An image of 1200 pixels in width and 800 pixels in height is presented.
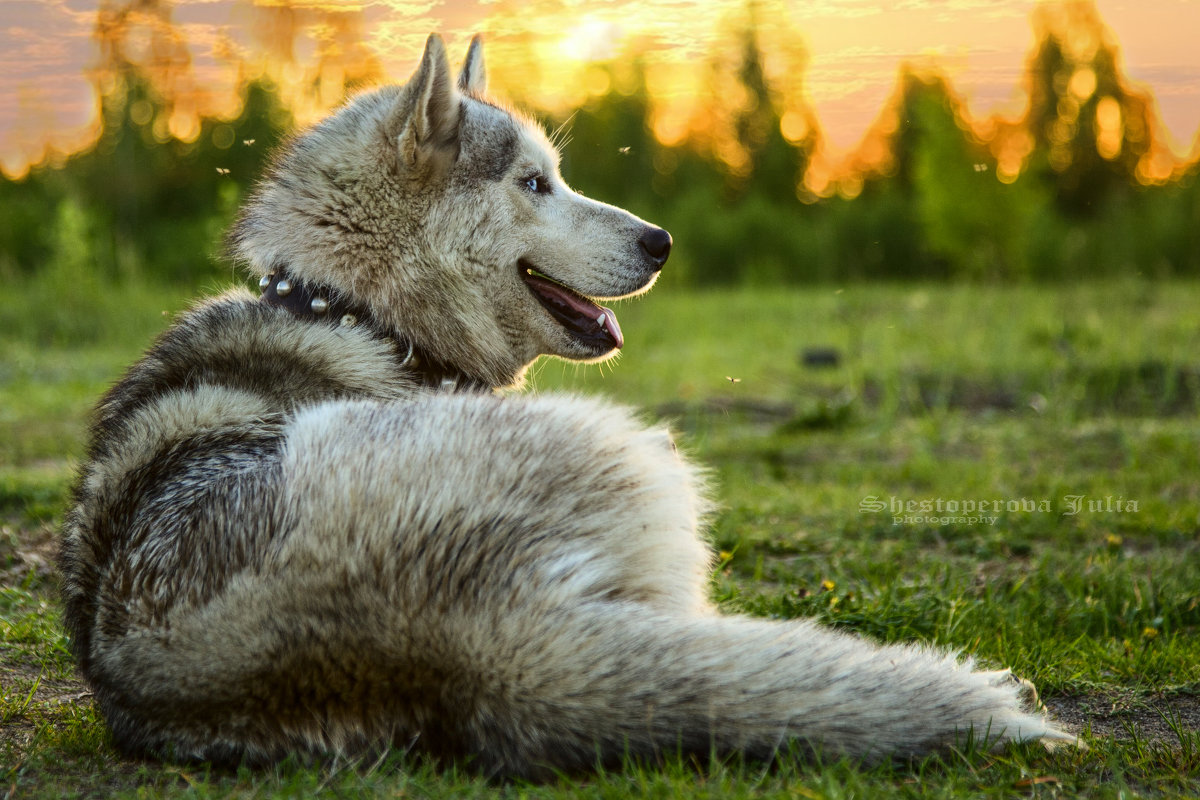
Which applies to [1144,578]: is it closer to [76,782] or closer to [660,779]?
[660,779]

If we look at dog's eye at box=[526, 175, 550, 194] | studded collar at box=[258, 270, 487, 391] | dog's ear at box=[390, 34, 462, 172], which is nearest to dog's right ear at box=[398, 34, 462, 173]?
dog's ear at box=[390, 34, 462, 172]

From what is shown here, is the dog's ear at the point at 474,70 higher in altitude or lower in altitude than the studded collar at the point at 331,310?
higher

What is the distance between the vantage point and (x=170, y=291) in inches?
491

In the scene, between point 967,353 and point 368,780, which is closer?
point 368,780

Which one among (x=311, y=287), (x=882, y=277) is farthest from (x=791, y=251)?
(x=311, y=287)

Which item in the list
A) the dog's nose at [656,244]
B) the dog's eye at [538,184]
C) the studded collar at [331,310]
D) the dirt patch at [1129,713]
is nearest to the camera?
the dirt patch at [1129,713]

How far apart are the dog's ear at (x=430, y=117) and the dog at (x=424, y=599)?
710mm

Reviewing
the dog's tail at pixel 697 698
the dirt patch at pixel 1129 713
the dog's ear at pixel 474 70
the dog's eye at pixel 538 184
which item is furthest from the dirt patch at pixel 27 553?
the dirt patch at pixel 1129 713

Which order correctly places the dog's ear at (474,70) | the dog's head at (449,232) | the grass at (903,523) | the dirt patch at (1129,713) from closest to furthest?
the grass at (903,523) < the dirt patch at (1129,713) < the dog's head at (449,232) < the dog's ear at (474,70)

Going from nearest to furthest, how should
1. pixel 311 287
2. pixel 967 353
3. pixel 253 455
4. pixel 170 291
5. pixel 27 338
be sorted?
pixel 253 455
pixel 311 287
pixel 967 353
pixel 27 338
pixel 170 291

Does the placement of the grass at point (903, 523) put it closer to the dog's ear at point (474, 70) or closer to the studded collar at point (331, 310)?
the studded collar at point (331, 310)

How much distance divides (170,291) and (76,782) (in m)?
11.1

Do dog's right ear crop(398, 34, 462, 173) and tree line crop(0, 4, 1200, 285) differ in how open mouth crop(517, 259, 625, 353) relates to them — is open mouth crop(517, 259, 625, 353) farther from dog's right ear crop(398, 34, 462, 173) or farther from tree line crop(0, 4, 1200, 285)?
tree line crop(0, 4, 1200, 285)

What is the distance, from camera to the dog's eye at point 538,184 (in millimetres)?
3551
